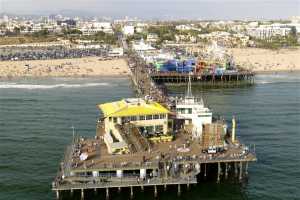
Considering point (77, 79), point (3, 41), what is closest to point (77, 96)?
point (77, 79)

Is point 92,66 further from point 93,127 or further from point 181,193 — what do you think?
point 181,193

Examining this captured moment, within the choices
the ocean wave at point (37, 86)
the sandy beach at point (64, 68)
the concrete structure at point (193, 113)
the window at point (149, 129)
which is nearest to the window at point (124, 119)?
the window at point (149, 129)

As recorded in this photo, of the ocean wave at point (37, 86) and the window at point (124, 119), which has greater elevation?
the window at point (124, 119)

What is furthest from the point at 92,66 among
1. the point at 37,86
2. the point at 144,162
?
the point at 144,162

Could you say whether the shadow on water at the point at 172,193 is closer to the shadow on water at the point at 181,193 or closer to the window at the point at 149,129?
the shadow on water at the point at 181,193

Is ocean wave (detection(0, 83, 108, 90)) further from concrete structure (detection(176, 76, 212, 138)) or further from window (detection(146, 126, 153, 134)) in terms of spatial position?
window (detection(146, 126, 153, 134))

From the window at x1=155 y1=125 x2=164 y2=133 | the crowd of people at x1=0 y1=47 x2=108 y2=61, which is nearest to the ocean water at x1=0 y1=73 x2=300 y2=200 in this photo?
the window at x1=155 y1=125 x2=164 y2=133

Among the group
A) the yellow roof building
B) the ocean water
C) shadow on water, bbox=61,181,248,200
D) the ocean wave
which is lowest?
shadow on water, bbox=61,181,248,200
